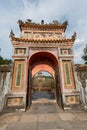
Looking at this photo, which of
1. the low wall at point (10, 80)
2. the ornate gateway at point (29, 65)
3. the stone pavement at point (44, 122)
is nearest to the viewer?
the stone pavement at point (44, 122)

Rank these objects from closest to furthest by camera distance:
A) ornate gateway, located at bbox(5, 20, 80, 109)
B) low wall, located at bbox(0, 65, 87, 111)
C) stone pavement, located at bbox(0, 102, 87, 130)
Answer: stone pavement, located at bbox(0, 102, 87, 130) → ornate gateway, located at bbox(5, 20, 80, 109) → low wall, located at bbox(0, 65, 87, 111)

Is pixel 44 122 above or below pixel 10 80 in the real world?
below

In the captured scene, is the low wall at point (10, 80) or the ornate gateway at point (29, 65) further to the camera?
the low wall at point (10, 80)

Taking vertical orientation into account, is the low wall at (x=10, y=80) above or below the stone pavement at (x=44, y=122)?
above

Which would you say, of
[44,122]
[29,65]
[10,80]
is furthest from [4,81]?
[44,122]

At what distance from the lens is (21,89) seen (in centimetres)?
867

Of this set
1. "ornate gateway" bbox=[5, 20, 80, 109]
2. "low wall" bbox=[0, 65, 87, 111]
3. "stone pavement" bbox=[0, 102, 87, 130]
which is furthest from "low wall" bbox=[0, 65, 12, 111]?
"stone pavement" bbox=[0, 102, 87, 130]

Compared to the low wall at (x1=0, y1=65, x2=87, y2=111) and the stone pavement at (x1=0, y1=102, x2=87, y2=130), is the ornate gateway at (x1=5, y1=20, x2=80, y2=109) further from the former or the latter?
the stone pavement at (x1=0, y1=102, x2=87, y2=130)

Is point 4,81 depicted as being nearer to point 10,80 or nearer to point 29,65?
point 10,80

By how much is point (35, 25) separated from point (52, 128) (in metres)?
9.75

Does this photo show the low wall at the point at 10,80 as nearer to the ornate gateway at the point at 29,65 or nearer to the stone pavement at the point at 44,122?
the ornate gateway at the point at 29,65

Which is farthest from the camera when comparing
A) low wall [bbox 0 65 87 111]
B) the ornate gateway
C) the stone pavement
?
low wall [bbox 0 65 87 111]

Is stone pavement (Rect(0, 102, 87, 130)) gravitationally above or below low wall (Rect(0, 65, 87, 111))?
below

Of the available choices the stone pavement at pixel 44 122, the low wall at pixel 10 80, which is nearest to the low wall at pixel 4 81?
the low wall at pixel 10 80
